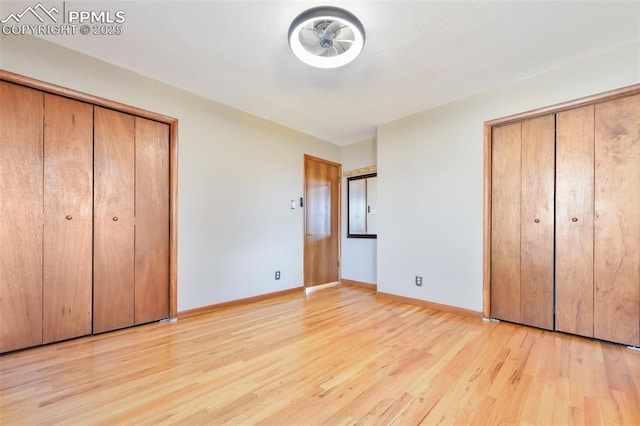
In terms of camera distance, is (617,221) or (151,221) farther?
(151,221)

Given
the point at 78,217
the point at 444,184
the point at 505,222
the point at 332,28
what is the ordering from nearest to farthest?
the point at 332,28
the point at 78,217
the point at 505,222
the point at 444,184

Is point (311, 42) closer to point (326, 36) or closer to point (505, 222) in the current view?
point (326, 36)

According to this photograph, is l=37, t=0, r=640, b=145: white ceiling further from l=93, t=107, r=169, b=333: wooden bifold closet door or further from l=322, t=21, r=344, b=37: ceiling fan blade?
l=93, t=107, r=169, b=333: wooden bifold closet door

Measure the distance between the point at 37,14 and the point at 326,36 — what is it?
205cm

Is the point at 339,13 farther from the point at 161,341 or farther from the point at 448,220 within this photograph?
the point at 161,341

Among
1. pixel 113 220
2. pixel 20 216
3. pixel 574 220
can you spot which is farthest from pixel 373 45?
pixel 20 216

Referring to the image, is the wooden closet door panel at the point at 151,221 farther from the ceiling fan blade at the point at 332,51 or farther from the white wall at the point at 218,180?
the ceiling fan blade at the point at 332,51

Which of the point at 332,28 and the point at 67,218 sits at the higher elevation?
the point at 332,28

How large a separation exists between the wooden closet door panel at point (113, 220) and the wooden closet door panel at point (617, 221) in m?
4.24

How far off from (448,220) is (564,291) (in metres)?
1.19

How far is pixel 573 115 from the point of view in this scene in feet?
8.04

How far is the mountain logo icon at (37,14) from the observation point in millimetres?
1857

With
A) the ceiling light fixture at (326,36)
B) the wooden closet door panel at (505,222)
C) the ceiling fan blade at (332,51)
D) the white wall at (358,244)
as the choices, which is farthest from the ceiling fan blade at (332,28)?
the white wall at (358,244)

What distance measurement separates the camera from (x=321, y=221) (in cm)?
452
